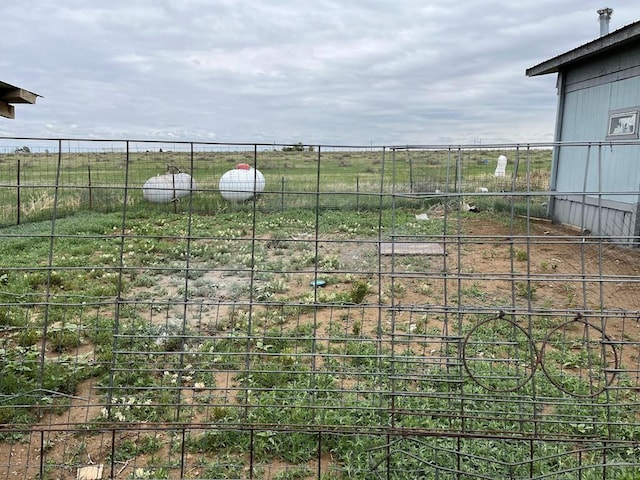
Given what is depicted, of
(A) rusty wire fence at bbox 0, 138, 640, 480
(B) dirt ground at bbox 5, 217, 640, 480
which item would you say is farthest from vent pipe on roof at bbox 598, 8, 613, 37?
(B) dirt ground at bbox 5, 217, 640, 480

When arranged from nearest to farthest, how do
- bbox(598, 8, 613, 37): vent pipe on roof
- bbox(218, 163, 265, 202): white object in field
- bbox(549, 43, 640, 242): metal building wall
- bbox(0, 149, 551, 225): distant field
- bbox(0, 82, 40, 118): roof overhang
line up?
1. bbox(0, 82, 40, 118): roof overhang
2. bbox(549, 43, 640, 242): metal building wall
3. bbox(598, 8, 613, 37): vent pipe on roof
4. bbox(0, 149, 551, 225): distant field
5. bbox(218, 163, 265, 202): white object in field

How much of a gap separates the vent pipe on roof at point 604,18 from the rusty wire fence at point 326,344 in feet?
8.18

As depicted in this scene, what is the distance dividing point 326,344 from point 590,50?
808 cm

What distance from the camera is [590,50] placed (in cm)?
952

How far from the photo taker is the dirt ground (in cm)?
296

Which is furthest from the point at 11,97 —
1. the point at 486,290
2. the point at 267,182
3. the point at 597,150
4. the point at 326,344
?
the point at 267,182

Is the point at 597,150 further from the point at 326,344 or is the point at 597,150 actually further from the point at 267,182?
the point at 267,182

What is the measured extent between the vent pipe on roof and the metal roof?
2.53 ft

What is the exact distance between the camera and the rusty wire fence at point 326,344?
9.55 feet

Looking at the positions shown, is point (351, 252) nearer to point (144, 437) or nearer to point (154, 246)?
point (154, 246)

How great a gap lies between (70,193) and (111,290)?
9425 mm

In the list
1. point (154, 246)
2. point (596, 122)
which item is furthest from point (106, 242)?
point (596, 122)

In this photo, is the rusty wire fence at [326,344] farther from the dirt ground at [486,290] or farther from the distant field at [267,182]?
the distant field at [267,182]

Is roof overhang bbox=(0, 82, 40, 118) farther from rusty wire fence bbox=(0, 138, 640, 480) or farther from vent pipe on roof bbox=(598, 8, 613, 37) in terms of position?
vent pipe on roof bbox=(598, 8, 613, 37)
